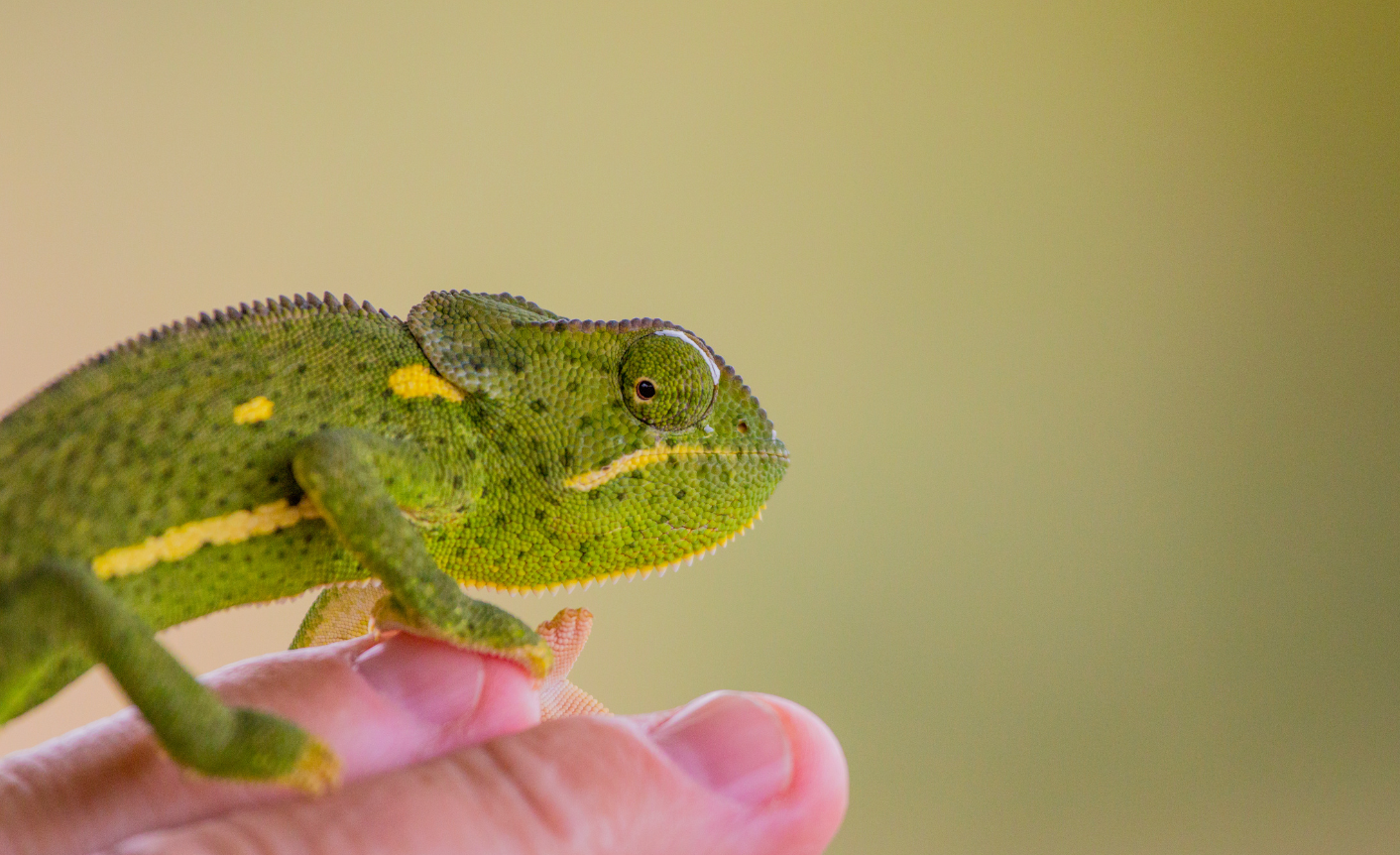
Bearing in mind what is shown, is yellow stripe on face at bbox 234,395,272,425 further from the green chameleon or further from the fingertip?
the fingertip

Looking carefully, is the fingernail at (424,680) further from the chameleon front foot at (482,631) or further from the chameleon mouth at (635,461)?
the chameleon mouth at (635,461)

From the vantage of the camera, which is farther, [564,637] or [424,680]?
[564,637]

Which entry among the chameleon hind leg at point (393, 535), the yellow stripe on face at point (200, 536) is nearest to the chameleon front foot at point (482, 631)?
the chameleon hind leg at point (393, 535)

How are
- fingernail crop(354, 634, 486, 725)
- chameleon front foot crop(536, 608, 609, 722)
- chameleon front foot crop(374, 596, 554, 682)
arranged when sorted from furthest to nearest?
chameleon front foot crop(536, 608, 609, 722) < fingernail crop(354, 634, 486, 725) < chameleon front foot crop(374, 596, 554, 682)

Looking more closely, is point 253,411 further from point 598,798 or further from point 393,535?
point 598,798

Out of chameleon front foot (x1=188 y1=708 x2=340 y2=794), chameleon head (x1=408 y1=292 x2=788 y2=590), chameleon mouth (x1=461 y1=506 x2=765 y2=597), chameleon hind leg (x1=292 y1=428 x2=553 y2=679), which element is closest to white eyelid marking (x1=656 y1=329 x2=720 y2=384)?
chameleon head (x1=408 y1=292 x2=788 y2=590)

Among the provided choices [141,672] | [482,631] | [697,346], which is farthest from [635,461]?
[141,672]

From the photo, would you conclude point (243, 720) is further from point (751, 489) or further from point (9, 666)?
point (751, 489)
